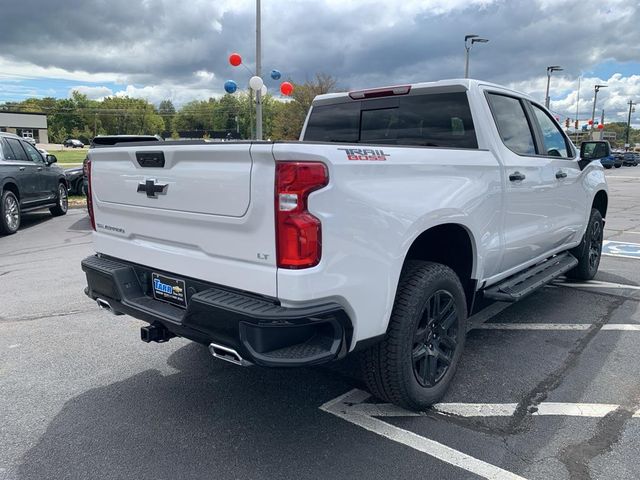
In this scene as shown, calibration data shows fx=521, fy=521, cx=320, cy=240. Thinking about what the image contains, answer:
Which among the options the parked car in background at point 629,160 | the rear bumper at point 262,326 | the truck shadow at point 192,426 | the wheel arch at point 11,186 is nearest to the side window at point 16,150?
the wheel arch at point 11,186

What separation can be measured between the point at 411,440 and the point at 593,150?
13.8 ft

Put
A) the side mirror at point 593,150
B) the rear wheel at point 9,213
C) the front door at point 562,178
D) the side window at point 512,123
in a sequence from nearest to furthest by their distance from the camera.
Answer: the side window at point 512,123 → the front door at point 562,178 → the side mirror at point 593,150 → the rear wheel at point 9,213

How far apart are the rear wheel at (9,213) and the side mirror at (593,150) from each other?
9679mm

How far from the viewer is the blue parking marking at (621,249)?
26.7 feet

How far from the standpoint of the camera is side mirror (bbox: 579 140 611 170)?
556cm

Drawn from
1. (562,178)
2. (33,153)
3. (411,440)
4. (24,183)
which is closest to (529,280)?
(562,178)

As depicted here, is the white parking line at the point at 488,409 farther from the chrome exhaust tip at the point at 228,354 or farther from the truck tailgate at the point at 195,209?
the truck tailgate at the point at 195,209

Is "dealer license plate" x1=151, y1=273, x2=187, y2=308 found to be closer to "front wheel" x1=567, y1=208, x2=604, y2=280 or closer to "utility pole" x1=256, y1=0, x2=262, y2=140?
"front wheel" x1=567, y1=208, x2=604, y2=280

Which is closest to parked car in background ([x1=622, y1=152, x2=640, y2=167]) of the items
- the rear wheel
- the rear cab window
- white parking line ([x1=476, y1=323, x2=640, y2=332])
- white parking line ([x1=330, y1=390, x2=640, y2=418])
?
white parking line ([x1=476, y1=323, x2=640, y2=332])

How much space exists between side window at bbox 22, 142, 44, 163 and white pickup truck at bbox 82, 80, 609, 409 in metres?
9.25

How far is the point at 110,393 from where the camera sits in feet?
11.5

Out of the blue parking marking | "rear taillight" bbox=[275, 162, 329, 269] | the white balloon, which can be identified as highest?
the white balloon

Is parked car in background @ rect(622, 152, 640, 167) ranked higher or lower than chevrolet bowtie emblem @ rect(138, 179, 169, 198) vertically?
lower

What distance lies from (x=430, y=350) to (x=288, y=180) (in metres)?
1.55
